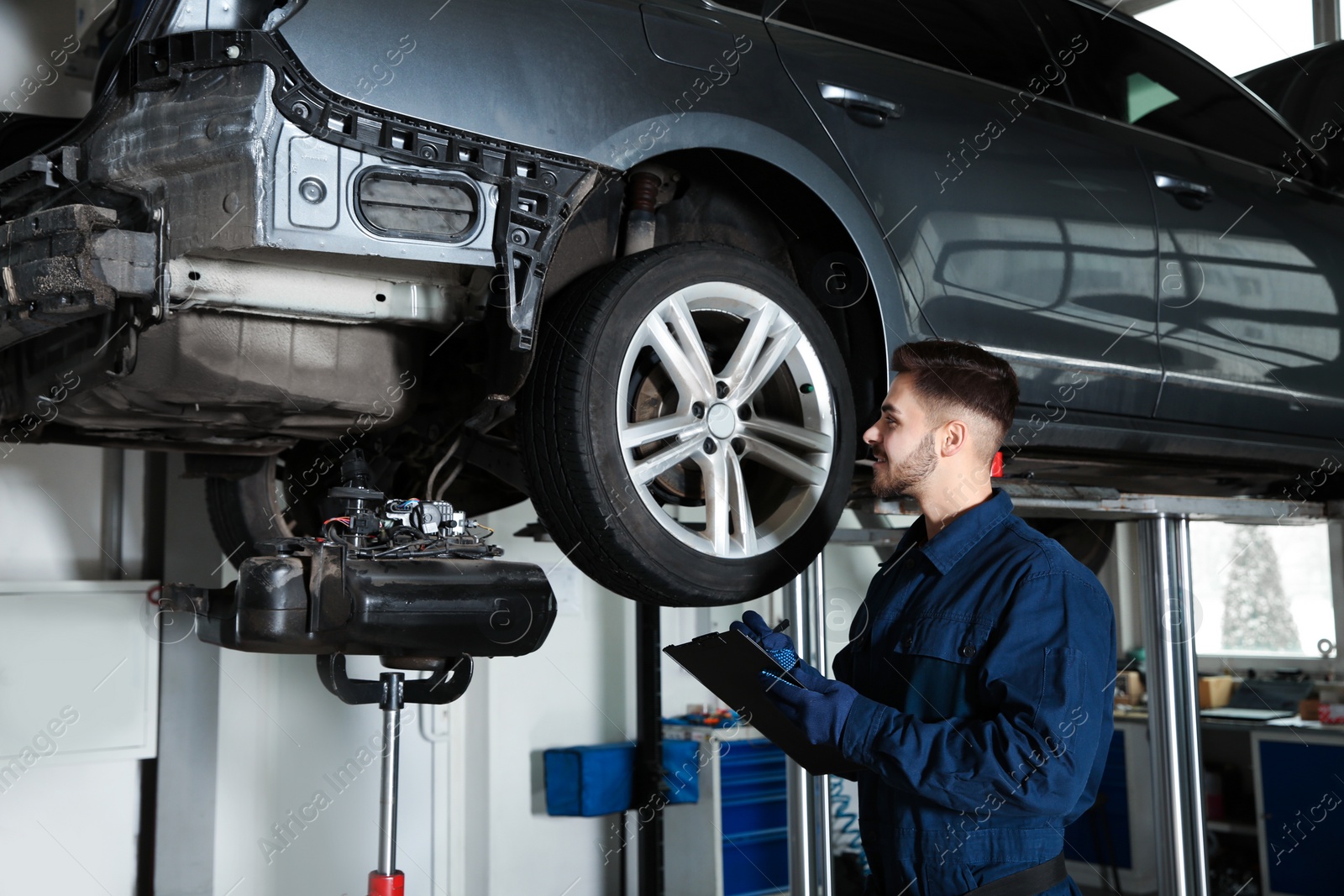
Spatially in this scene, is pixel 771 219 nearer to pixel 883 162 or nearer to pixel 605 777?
pixel 883 162

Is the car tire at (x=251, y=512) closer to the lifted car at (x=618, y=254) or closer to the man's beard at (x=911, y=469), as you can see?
the lifted car at (x=618, y=254)

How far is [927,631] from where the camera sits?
1563 millimetres

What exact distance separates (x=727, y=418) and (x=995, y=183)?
0.79 m

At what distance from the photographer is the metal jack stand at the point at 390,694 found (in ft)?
7.04

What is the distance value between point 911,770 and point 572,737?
3.26 m

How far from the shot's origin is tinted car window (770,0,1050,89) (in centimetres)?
221

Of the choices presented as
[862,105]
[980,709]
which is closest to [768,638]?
[980,709]

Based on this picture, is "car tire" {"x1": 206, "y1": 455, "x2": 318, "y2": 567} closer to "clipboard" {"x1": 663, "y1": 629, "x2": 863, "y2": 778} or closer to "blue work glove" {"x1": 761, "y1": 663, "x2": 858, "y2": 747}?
"clipboard" {"x1": 663, "y1": 629, "x2": 863, "y2": 778}

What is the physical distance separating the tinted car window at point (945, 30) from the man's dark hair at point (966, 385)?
779mm

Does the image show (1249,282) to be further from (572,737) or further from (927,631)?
(572,737)

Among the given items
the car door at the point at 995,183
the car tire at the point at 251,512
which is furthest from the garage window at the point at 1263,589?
the car tire at the point at 251,512

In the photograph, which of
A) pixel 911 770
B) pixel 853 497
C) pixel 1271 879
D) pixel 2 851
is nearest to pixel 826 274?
pixel 853 497

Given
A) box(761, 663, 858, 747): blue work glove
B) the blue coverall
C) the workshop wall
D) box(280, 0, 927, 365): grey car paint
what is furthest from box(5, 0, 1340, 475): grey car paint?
the workshop wall

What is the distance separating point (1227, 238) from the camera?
8.98 feet
